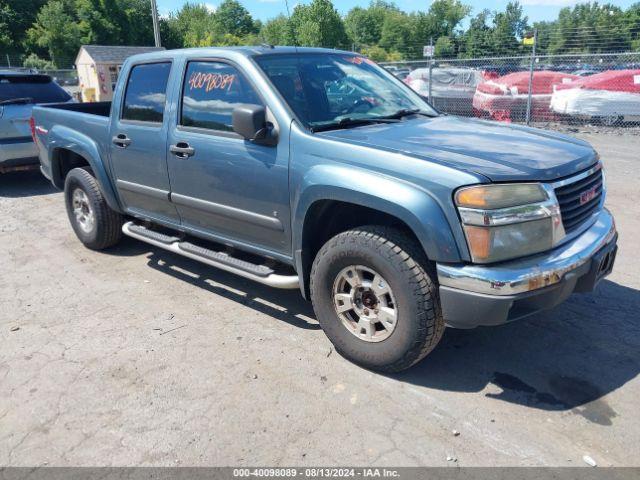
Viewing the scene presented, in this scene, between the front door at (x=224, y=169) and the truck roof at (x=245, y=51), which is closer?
the front door at (x=224, y=169)

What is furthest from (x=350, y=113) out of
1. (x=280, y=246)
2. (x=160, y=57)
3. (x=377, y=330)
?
(x=160, y=57)

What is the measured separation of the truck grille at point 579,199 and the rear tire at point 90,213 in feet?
13.8

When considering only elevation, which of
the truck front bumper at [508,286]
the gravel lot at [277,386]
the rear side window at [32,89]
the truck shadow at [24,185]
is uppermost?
the rear side window at [32,89]

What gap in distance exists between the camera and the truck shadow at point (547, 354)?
313cm

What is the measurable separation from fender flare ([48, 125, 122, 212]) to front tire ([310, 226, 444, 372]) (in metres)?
2.69

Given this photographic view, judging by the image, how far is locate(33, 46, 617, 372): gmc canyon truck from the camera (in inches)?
110

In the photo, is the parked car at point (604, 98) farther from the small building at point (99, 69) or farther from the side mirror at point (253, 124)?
the small building at point (99, 69)

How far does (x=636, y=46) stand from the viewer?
3005cm

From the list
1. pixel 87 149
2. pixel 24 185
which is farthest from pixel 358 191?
pixel 24 185

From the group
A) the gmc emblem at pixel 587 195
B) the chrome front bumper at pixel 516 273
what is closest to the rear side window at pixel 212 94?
the chrome front bumper at pixel 516 273

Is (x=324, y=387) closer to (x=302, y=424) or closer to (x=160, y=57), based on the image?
(x=302, y=424)

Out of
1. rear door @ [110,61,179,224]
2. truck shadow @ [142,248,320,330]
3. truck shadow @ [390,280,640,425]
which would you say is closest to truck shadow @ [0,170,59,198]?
truck shadow @ [142,248,320,330]

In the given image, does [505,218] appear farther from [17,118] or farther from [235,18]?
[235,18]

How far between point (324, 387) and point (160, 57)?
3.07 m
